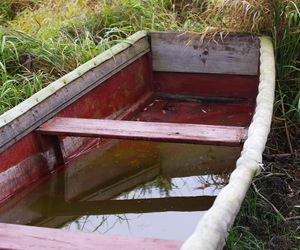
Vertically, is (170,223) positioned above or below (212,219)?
below

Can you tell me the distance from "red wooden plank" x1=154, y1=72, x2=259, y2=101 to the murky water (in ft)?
2.42

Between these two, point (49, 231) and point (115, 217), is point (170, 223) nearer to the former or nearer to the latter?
point (115, 217)

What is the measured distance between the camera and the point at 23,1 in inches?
230

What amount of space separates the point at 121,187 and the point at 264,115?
89cm

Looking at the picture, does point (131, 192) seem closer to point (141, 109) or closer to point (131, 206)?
point (131, 206)

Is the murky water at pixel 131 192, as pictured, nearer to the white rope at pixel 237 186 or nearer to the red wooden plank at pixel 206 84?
the white rope at pixel 237 186

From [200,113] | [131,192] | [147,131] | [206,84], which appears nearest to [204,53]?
[206,84]

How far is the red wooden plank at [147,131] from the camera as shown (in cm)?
288

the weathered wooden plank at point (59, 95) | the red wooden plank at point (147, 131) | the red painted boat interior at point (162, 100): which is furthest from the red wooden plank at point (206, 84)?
the red wooden plank at point (147, 131)

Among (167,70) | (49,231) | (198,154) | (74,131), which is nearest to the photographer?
(49,231)

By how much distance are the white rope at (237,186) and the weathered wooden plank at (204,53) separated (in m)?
0.73

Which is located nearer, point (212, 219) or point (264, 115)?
point (212, 219)

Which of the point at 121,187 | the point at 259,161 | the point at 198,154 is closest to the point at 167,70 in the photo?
the point at 198,154

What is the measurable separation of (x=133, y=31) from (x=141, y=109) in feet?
2.13
